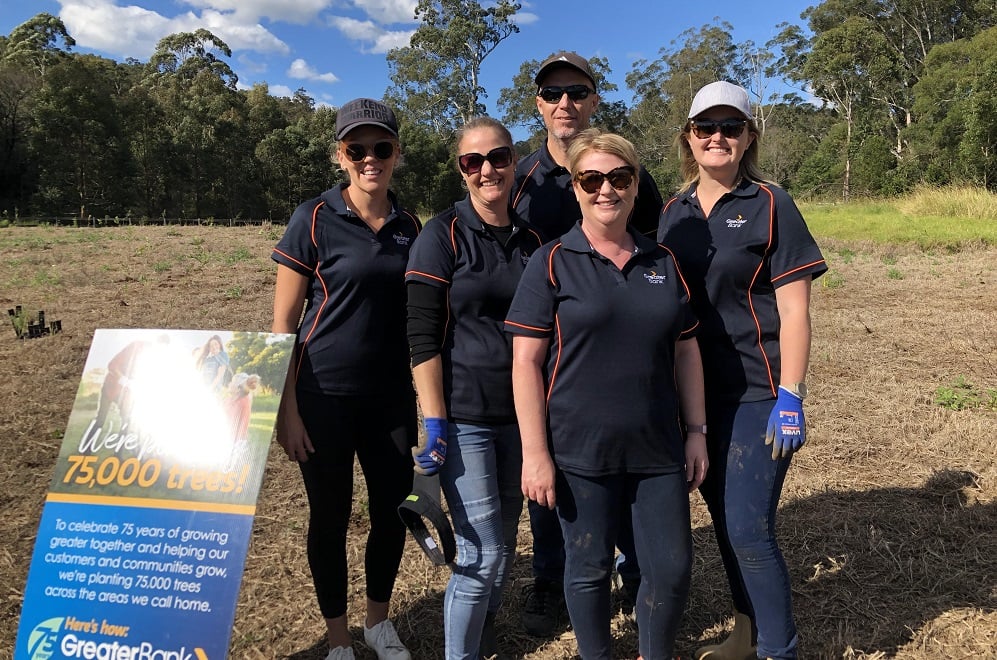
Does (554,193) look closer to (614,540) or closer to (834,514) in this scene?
(614,540)

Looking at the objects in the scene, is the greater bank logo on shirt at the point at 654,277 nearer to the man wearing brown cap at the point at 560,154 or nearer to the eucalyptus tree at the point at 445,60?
the man wearing brown cap at the point at 560,154

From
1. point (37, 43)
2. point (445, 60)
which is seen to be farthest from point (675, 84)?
point (37, 43)

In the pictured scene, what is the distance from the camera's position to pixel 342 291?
7.39ft

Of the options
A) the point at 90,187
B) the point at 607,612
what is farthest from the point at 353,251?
the point at 90,187

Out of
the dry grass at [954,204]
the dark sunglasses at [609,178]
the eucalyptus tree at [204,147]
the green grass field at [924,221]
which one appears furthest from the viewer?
the eucalyptus tree at [204,147]

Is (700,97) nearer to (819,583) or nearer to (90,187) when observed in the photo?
(819,583)

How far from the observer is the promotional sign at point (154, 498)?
1821 mm

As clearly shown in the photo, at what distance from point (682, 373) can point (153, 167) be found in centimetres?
4013

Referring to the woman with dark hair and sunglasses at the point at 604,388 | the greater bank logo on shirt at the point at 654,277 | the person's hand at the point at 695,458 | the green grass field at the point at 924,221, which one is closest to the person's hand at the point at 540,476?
the woman with dark hair and sunglasses at the point at 604,388

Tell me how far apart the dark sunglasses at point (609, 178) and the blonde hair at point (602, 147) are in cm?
3

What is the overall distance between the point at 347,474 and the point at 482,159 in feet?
4.02

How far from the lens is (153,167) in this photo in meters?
36.0

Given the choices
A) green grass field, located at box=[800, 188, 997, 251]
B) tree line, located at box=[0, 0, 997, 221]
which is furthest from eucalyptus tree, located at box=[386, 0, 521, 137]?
green grass field, located at box=[800, 188, 997, 251]

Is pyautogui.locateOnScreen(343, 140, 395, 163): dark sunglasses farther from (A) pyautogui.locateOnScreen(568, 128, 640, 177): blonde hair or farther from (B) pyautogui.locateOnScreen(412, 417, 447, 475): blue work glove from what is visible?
(B) pyautogui.locateOnScreen(412, 417, 447, 475): blue work glove
